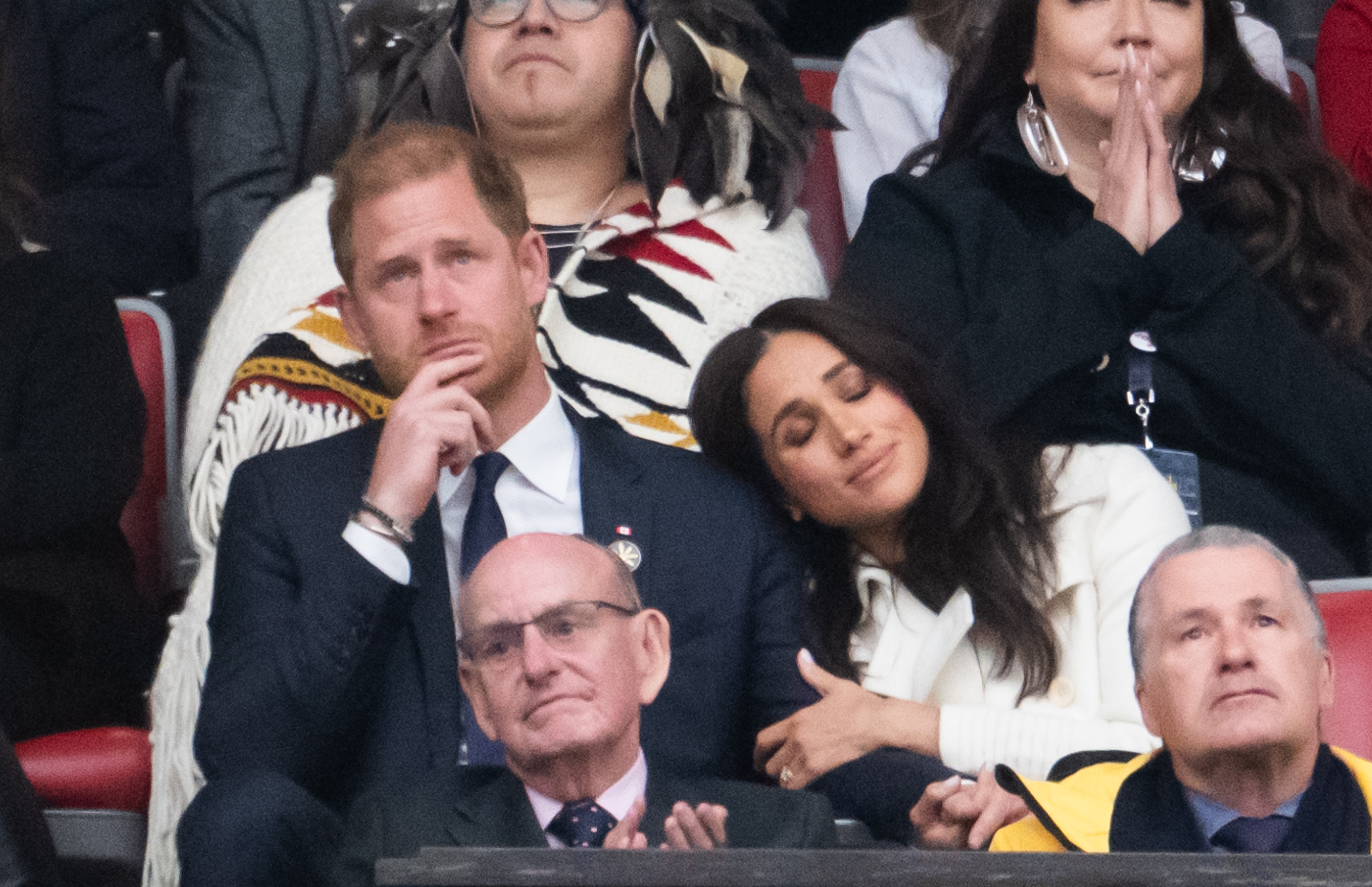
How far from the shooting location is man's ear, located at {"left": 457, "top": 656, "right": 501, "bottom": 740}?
1.46 metres

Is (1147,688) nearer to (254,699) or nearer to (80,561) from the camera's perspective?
(254,699)

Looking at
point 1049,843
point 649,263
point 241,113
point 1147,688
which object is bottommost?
point 1049,843

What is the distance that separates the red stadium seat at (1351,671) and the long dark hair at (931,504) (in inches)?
9.0

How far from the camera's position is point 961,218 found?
2115mm

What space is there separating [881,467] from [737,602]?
18 centimetres

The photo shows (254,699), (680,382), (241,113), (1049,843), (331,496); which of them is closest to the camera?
(1049,843)

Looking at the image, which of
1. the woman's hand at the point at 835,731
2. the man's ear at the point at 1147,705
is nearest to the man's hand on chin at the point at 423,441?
the woman's hand at the point at 835,731

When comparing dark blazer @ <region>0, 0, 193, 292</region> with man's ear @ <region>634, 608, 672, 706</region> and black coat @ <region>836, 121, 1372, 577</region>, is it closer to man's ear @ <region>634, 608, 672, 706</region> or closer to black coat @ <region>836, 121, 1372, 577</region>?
black coat @ <region>836, 121, 1372, 577</region>

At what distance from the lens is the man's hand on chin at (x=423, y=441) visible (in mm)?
1608

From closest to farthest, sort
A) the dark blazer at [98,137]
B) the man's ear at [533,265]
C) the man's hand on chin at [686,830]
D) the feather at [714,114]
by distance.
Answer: the man's hand on chin at [686,830] → the man's ear at [533,265] → the feather at [714,114] → the dark blazer at [98,137]

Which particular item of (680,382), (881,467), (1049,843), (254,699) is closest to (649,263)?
(680,382)

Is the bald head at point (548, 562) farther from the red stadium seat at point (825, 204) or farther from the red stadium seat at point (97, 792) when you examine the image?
the red stadium seat at point (825, 204)

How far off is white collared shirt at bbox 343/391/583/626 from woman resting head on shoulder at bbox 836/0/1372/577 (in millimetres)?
413

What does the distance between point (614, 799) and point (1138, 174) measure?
3.03 feet
